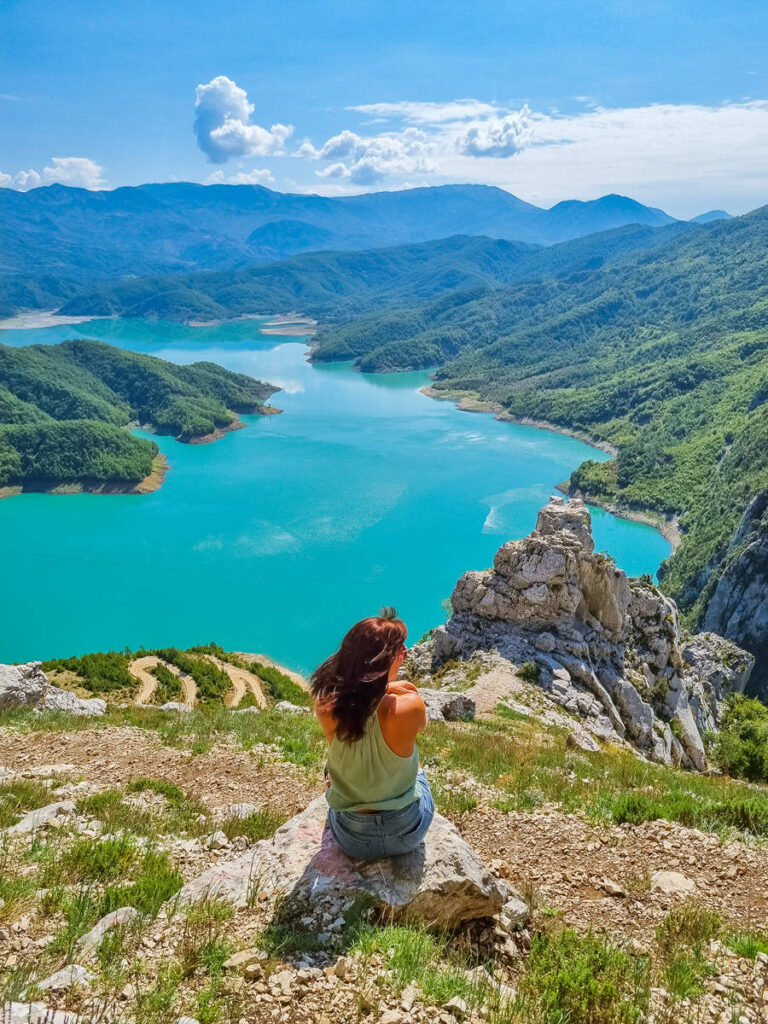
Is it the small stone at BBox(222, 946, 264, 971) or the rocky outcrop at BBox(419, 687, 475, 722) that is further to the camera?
the rocky outcrop at BBox(419, 687, 475, 722)

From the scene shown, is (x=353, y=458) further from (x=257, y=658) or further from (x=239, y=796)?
(x=239, y=796)

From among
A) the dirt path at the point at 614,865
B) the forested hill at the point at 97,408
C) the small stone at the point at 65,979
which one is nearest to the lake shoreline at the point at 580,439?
the forested hill at the point at 97,408

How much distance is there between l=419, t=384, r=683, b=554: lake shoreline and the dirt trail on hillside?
7836cm

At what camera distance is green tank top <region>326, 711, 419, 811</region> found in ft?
16.3

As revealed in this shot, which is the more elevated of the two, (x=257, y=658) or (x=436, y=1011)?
(x=436, y=1011)

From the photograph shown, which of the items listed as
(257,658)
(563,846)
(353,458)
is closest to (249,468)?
(353,458)

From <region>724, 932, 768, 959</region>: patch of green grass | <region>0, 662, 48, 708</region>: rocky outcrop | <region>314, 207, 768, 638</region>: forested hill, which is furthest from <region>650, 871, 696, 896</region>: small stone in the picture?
<region>314, 207, 768, 638</region>: forested hill

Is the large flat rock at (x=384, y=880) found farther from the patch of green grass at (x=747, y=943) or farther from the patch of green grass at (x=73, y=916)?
the patch of green grass at (x=747, y=943)

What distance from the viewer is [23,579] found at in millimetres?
63875

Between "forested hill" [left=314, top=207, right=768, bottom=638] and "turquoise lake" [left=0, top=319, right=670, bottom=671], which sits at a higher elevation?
"forested hill" [left=314, top=207, right=768, bottom=638]

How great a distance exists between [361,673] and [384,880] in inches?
68.0

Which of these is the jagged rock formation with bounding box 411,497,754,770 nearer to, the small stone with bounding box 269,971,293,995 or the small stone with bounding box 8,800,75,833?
the small stone with bounding box 8,800,75,833

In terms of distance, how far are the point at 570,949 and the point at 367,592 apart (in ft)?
182

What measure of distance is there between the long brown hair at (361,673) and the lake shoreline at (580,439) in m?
82.0
